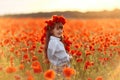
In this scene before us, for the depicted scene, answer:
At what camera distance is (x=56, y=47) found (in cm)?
370

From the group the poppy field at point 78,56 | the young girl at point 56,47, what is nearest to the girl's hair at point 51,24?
the young girl at point 56,47

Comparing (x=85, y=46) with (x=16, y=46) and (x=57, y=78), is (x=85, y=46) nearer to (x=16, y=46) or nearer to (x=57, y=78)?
(x=16, y=46)

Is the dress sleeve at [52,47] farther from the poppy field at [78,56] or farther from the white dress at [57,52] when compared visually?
the poppy field at [78,56]

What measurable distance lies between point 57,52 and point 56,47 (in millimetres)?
40

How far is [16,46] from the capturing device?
509 centimetres

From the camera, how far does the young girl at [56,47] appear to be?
370 centimetres

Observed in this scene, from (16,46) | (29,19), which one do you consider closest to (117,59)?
(16,46)

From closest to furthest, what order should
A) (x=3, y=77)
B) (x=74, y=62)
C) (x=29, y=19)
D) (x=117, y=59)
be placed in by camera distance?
(x=3, y=77)
(x=74, y=62)
(x=117, y=59)
(x=29, y=19)

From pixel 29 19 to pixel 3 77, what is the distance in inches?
144

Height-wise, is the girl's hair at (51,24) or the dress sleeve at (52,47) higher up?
the girl's hair at (51,24)

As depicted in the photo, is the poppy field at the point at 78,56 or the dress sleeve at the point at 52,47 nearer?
the dress sleeve at the point at 52,47

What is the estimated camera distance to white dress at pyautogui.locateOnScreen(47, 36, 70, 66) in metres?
3.70

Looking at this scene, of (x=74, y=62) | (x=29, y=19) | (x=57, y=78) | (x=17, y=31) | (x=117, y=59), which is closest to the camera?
(x=57, y=78)

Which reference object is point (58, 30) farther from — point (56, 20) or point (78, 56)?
point (78, 56)
